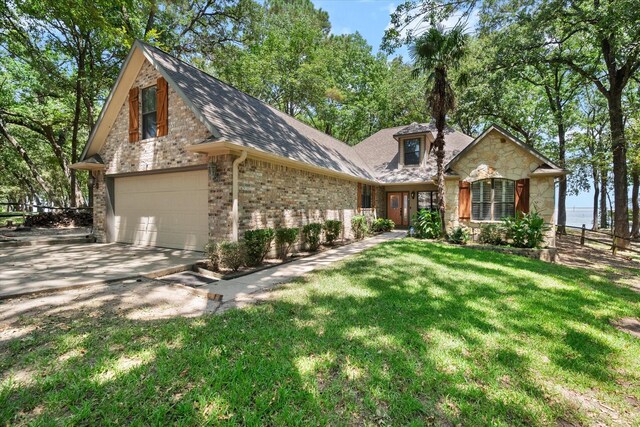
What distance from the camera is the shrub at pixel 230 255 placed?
21.5ft

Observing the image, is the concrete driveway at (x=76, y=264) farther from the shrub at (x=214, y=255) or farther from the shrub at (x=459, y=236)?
the shrub at (x=459, y=236)

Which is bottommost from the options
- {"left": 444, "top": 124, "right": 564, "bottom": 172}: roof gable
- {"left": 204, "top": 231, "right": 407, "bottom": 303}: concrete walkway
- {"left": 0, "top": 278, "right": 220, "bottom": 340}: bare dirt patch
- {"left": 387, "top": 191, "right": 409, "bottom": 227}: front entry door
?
{"left": 204, "top": 231, "right": 407, "bottom": 303}: concrete walkway

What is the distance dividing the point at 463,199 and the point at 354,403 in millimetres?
11720

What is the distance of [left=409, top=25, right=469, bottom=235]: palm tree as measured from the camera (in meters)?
10.5

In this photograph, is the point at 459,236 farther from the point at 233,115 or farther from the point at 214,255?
the point at 233,115

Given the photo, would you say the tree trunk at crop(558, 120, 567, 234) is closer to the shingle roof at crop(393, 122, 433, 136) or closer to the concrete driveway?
the shingle roof at crop(393, 122, 433, 136)

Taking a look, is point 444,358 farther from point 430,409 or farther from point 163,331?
point 163,331

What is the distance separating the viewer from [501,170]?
1159cm

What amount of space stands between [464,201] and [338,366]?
37.2 ft

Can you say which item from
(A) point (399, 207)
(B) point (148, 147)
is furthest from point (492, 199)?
(B) point (148, 147)

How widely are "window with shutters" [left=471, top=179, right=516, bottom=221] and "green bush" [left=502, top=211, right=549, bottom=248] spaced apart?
1.11 m

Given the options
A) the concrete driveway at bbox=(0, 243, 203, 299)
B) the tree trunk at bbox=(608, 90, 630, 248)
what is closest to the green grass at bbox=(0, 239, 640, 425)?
the concrete driveway at bbox=(0, 243, 203, 299)

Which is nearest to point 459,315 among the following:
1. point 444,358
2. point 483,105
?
point 444,358

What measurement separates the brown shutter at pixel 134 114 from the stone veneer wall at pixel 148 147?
0.22 metres
